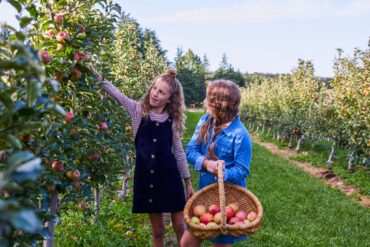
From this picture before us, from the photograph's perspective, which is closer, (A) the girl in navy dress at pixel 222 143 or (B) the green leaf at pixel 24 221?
(B) the green leaf at pixel 24 221

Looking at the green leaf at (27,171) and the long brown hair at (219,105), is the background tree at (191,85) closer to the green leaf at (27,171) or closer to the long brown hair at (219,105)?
the long brown hair at (219,105)

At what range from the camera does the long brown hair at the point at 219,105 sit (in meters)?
2.95

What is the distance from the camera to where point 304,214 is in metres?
6.50

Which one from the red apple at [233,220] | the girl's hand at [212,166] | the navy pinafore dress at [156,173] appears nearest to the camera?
the red apple at [233,220]

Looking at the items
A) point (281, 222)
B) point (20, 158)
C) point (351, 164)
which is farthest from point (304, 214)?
point (20, 158)

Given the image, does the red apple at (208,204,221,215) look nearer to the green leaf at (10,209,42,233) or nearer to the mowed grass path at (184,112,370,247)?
the mowed grass path at (184,112,370,247)

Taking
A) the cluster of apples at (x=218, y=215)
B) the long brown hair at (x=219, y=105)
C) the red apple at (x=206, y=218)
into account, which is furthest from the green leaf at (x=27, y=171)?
the long brown hair at (x=219, y=105)

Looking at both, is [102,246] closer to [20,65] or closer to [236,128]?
[236,128]

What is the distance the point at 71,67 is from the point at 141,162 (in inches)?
48.2

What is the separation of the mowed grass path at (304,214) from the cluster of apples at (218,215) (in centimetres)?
196

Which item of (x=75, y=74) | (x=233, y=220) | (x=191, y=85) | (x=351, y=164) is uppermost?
(x=191, y=85)

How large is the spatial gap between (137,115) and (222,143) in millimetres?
805

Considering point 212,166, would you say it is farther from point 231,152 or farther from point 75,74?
point 75,74

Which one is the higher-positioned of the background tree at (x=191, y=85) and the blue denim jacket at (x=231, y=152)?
the background tree at (x=191, y=85)
